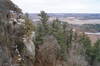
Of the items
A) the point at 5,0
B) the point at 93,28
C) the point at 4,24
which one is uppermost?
the point at 5,0

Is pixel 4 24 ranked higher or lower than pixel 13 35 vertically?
higher

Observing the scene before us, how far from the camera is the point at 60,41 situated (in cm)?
2447

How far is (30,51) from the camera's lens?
14.3m

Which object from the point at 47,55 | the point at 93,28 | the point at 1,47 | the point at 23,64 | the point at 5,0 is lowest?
the point at 93,28

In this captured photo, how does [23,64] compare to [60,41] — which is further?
[60,41]

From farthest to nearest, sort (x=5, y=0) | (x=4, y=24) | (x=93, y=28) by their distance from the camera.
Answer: (x=93, y=28) < (x=5, y=0) < (x=4, y=24)

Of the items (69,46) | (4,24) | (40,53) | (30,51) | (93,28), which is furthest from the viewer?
(93,28)

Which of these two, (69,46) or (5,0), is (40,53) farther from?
(69,46)

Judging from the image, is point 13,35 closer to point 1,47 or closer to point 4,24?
point 4,24

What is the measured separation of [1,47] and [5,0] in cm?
386

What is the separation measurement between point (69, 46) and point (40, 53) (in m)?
11.0

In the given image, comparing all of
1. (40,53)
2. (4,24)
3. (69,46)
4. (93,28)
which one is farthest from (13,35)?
(93,28)

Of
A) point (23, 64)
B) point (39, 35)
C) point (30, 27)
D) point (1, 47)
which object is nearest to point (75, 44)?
point (39, 35)

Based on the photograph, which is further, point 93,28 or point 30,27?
point 93,28
